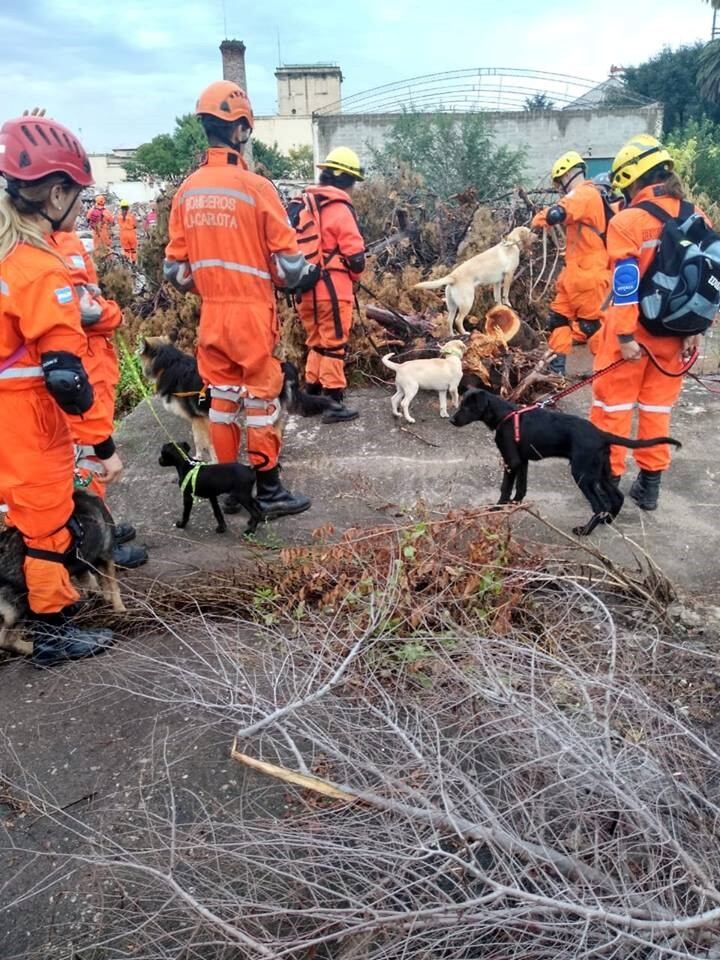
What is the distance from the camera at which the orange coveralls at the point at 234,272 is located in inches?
160

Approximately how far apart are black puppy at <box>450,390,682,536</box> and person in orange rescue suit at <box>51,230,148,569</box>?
85.5 inches

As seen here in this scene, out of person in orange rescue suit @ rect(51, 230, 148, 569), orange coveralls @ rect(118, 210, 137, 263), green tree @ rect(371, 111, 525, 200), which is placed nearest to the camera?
person in orange rescue suit @ rect(51, 230, 148, 569)

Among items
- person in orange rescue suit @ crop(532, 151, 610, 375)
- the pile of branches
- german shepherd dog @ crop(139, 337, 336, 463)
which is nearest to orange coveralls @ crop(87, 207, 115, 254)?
person in orange rescue suit @ crop(532, 151, 610, 375)

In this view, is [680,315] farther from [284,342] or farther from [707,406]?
[284,342]

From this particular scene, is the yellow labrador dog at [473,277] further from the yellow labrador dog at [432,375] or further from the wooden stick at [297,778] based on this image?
the wooden stick at [297,778]

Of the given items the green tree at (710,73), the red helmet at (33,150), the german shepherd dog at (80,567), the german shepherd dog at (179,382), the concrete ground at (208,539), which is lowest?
the concrete ground at (208,539)

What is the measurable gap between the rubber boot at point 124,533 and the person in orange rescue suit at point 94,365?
6 cm

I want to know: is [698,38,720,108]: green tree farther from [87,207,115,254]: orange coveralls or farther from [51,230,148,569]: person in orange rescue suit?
[51,230,148,569]: person in orange rescue suit

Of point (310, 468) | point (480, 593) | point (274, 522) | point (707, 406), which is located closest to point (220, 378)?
point (274, 522)

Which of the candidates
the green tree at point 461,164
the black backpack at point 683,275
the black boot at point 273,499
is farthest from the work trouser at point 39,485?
the green tree at point 461,164

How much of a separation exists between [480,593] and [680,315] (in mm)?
2301

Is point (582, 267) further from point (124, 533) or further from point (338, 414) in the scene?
point (124, 533)

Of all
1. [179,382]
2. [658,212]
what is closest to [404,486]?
[179,382]

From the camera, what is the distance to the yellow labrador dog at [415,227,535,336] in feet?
24.5
